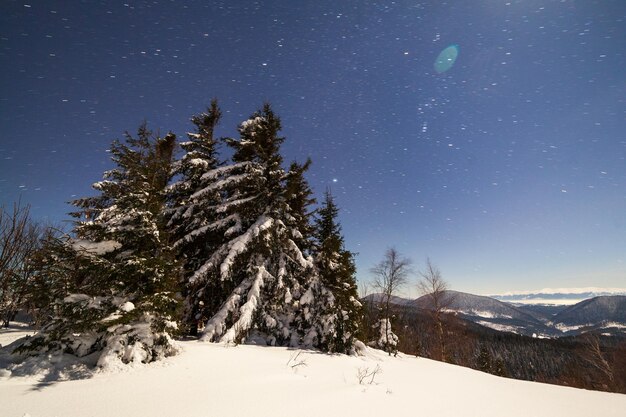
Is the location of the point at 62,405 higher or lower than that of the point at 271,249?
lower

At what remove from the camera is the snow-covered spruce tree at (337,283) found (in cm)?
1278

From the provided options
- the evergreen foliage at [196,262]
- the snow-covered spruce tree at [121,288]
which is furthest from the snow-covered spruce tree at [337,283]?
the snow-covered spruce tree at [121,288]

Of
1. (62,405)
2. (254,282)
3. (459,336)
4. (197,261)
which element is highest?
(197,261)

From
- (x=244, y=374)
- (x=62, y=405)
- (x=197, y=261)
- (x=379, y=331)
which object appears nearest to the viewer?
(x=62, y=405)

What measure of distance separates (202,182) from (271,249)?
18.8ft

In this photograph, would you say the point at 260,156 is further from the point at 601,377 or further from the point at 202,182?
the point at 601,377

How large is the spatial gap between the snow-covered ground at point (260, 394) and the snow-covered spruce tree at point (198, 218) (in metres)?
4.98

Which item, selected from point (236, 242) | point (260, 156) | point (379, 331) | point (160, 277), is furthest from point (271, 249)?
point (379, 331)

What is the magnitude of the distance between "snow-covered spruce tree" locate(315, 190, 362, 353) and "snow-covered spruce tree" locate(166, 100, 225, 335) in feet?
17.6

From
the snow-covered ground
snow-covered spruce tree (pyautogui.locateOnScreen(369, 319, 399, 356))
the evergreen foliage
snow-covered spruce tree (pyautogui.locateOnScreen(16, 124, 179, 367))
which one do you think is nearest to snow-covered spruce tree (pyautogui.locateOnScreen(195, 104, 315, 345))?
the evergreen foliage

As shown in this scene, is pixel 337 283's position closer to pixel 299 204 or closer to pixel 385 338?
pixel 299 204

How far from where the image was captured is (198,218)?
13938mm

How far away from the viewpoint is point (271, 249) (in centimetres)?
1303

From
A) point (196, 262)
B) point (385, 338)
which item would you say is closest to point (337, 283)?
point (196, 262)
